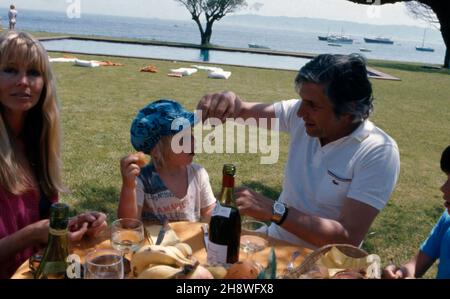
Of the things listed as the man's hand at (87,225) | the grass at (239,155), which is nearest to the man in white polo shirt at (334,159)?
the man's hand at (87,225)

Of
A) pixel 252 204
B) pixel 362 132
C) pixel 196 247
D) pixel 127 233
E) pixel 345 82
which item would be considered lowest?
pixel 196 247

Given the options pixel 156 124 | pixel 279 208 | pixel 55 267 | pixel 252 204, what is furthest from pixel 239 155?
pixel 55 267

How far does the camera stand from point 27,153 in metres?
2.48

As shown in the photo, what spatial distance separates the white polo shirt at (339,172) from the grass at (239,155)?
206 cm

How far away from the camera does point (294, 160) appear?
2.67 meters

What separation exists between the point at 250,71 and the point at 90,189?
13.6m

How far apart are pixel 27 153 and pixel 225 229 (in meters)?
1.26

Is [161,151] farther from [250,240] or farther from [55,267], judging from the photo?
[55,267]

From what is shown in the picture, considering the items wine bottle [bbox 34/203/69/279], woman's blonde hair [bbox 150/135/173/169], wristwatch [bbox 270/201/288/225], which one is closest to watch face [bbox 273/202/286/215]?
wristwatch [bbox 270/201/288/225]

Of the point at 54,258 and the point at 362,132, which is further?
the point at 362,132

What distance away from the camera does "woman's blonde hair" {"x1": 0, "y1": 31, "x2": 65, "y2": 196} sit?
7.52 feet

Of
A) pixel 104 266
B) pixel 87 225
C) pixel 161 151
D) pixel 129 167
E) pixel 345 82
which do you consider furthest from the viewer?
pixel 161 151

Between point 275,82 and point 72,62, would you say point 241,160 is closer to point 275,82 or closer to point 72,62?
point 275,82
